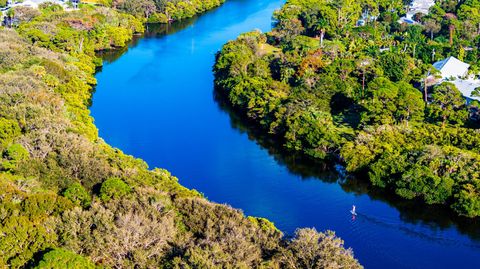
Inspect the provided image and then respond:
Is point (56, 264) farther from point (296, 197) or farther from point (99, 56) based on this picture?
point (99, 56)

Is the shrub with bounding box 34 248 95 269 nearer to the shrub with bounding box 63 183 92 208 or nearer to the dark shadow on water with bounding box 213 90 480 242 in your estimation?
the shrub with bounding box 63 183 92 208

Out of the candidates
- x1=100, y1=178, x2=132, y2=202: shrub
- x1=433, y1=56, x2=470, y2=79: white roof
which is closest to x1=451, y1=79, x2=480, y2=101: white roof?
x1=433, y1=56, x2=470, y2=79: white roof

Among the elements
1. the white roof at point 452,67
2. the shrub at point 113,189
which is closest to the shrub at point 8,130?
the shrub at point 113,189

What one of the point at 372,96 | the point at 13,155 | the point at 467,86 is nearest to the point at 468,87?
the point at 467,86

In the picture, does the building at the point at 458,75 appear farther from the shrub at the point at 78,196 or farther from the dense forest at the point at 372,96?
the shrub at the point at 78,196

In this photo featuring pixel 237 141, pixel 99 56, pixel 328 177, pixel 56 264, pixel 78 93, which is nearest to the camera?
pixel 56 264

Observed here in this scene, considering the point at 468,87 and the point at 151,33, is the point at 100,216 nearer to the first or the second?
the point at 468,87

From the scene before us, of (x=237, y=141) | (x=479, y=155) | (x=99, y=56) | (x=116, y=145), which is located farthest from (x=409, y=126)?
(x=99, y=56)
